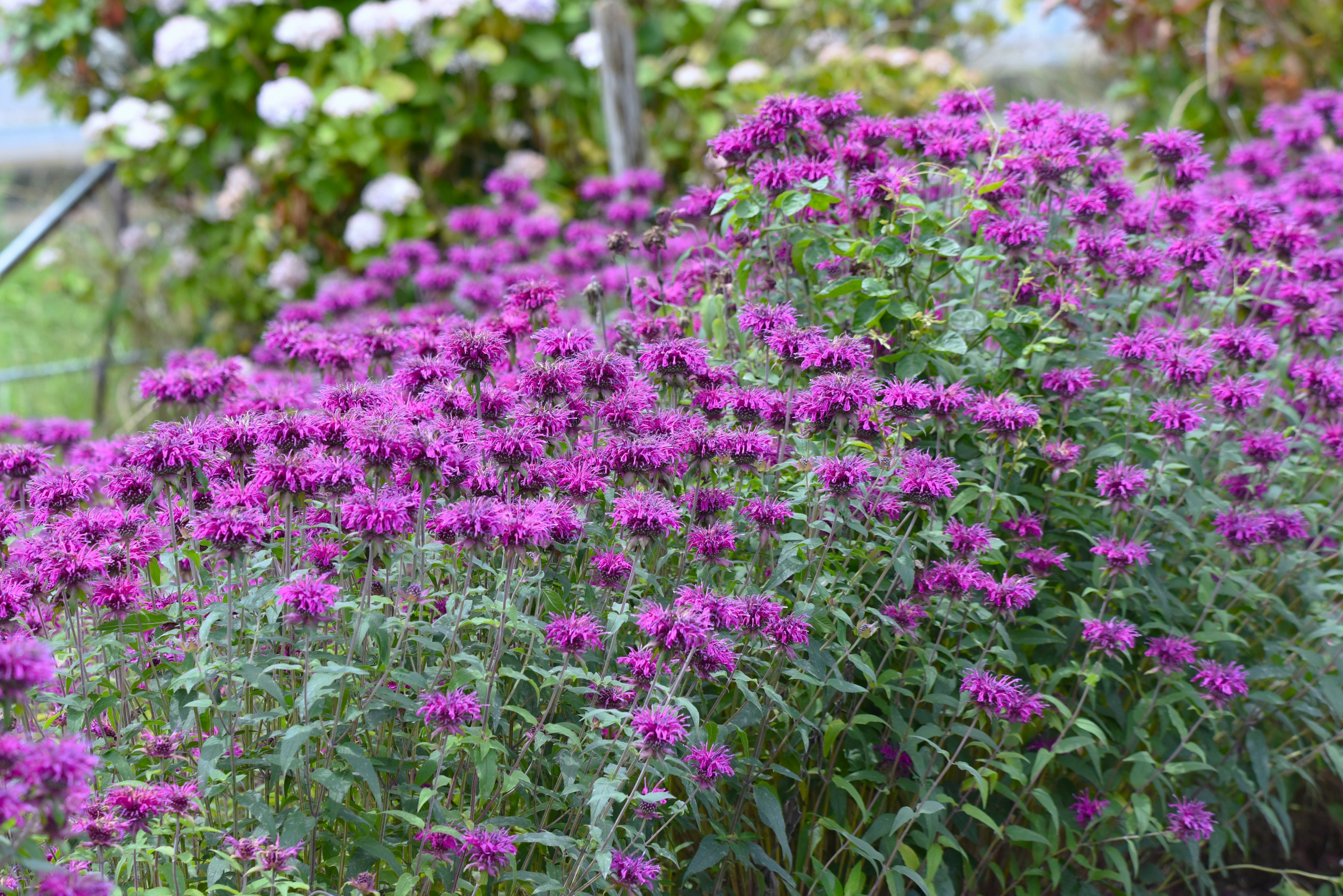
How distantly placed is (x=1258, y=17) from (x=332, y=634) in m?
6.65

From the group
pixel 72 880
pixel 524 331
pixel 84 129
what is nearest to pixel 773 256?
pixel 524 331

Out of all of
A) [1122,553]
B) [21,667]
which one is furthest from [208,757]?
[1122,553]

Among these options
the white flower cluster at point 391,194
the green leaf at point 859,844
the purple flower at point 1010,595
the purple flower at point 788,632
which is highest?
the white flower cluster at point 391,194

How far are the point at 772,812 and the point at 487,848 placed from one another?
0.64 m

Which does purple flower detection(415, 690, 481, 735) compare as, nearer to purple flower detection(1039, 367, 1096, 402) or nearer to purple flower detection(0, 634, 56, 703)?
purple flower detection(0, 634, 56, 703)

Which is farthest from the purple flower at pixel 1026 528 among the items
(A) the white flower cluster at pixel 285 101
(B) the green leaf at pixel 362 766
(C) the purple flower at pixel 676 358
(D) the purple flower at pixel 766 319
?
(A) the white flower cluster at pixel 285 101

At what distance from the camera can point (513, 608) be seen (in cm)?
222

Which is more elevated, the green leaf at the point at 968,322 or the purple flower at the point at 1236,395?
the green leaf at the point at 968,322

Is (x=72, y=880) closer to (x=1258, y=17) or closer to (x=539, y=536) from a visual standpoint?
(x=539, y=536)

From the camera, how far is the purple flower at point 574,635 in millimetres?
2199

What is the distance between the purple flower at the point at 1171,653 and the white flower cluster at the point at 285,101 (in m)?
5.46

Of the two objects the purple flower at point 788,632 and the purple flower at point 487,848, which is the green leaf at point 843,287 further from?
Result: the purple flower at point 487,848

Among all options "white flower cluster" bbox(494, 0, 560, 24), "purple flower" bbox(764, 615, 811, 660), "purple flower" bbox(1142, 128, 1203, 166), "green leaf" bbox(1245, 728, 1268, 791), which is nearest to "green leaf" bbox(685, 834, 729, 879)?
"purple flower" bbox(764, 615, 811, 660)

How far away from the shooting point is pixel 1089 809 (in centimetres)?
284
